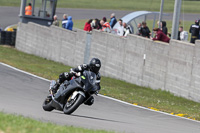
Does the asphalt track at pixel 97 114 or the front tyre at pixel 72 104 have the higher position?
the front tyre at pixel 72 104

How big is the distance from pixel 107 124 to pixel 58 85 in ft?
5.76

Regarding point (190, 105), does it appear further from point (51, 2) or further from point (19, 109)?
point (51, 2)

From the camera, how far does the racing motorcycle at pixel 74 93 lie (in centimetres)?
1110

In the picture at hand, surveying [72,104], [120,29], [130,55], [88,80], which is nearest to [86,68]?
[88,80]

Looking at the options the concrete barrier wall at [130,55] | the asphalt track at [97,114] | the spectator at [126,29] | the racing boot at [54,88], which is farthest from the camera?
the spectator at [126,29]

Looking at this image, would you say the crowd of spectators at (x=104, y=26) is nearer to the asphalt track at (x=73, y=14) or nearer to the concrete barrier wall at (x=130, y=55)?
the concrete barrier wall at (x=130, y=55)

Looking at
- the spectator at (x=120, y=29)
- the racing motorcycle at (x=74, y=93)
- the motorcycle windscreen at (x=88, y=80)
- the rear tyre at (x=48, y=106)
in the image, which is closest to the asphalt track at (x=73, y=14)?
the spectator at (x=120, y=29)

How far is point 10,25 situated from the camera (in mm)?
38531

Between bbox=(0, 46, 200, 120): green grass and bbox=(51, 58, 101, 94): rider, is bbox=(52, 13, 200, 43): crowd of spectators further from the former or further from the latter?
bbox=(51, 58, 101, 94): rider

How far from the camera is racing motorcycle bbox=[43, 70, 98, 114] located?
36.4ft

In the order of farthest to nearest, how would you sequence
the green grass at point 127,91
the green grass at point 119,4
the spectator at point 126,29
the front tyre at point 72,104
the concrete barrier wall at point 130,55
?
the green grass at point 119,4, the spectator at point 126,29, the concrete barrier wall at point 130,55, the green grass at point 127,91, the front tyre at point 72,104

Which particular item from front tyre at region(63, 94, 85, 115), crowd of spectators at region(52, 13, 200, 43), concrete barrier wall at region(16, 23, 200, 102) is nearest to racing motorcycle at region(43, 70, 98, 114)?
front tyre at region(63, 94, 85, 115)

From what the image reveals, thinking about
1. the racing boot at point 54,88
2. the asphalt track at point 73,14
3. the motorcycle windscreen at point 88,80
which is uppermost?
the asphalt track at point 73,14

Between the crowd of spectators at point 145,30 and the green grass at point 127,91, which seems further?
the crowd of spectators at point 145,30
